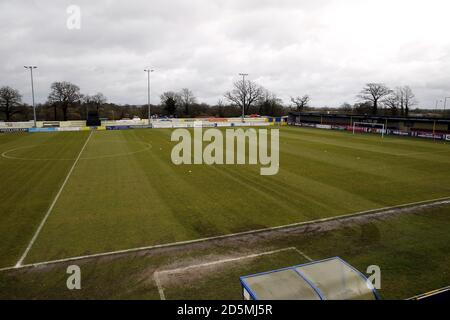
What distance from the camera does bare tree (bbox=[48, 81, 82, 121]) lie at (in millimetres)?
92750

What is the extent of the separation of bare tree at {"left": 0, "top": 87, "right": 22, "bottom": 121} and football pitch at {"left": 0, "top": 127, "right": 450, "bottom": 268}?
71049mm

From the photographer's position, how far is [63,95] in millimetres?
93500

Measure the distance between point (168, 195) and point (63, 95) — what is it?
9027 cm

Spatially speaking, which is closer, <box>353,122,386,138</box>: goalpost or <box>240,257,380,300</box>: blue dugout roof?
<box>240,257,380,300</box>: blue dugout roof

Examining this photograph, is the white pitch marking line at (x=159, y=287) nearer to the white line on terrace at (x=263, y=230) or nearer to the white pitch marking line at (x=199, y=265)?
the white pitch marking line at (x=199, y=265)

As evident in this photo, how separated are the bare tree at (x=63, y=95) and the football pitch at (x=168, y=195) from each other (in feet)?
228

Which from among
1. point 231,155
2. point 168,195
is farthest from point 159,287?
point 231,155

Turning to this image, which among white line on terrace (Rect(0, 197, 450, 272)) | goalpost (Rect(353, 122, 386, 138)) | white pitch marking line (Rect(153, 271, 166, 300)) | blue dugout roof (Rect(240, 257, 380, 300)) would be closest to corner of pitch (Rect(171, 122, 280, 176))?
white line on terrace (Rect(0, 197, 450, 272))

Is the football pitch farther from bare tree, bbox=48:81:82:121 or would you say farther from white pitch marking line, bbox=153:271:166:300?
bare tree, bbox=48:81:82:121

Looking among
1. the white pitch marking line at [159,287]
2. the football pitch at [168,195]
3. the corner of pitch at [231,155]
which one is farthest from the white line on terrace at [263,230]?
the corner of pitch at [231,155]

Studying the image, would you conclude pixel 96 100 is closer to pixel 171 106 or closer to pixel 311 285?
pixel 171 106

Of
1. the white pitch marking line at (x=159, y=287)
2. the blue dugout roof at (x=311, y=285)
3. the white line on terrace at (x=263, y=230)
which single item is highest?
the blue dugout roof at (x=311, y=285)

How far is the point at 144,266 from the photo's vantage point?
10125 millimetres

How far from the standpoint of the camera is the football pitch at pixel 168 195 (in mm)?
12484
